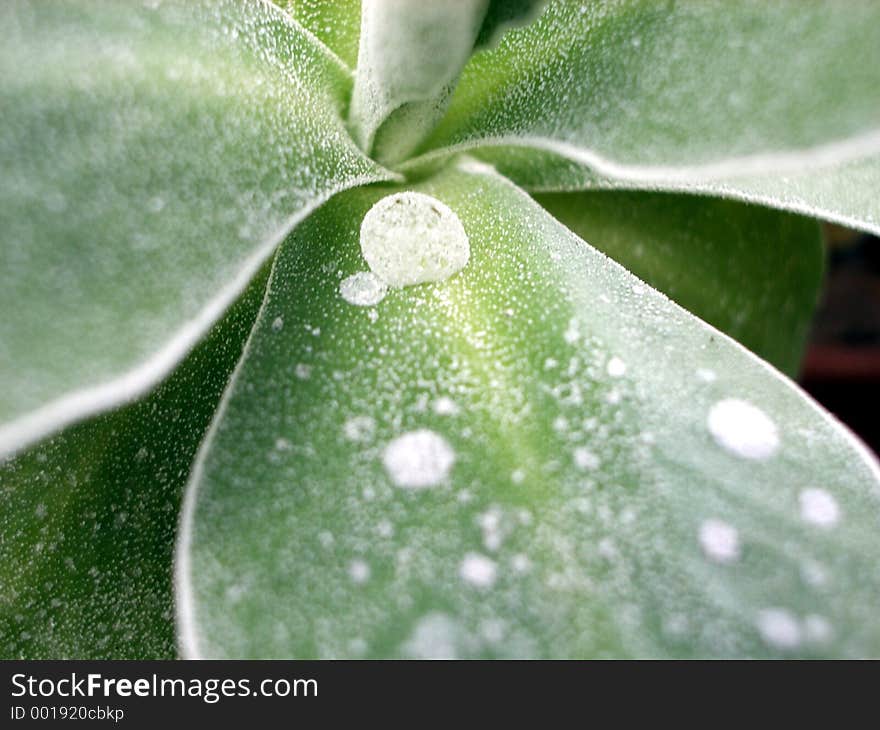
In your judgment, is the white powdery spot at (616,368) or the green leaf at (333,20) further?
the green leaf at (333,20)

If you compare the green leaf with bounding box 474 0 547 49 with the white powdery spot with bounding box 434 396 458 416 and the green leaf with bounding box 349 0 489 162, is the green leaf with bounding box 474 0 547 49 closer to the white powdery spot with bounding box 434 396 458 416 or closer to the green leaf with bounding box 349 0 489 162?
the green leaf with bounding box 349 0 489 162

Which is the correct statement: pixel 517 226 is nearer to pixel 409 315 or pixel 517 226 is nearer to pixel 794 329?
pixel 409 315

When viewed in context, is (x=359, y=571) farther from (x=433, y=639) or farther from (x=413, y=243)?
(x=413, y=243)

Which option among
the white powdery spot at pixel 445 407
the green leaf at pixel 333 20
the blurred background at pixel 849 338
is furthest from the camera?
the blurred background at pixel 849 338

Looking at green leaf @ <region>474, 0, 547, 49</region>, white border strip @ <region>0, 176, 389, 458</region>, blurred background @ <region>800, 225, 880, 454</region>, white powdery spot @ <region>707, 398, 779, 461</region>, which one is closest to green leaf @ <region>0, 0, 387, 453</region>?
white border strip @ <region>0, 176, 389, 458</region>

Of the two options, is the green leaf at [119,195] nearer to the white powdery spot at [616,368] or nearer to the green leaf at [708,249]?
the white powdery spot at [616,368]

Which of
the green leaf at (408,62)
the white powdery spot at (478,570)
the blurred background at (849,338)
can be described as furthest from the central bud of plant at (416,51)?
the blurred background at (849,338)
